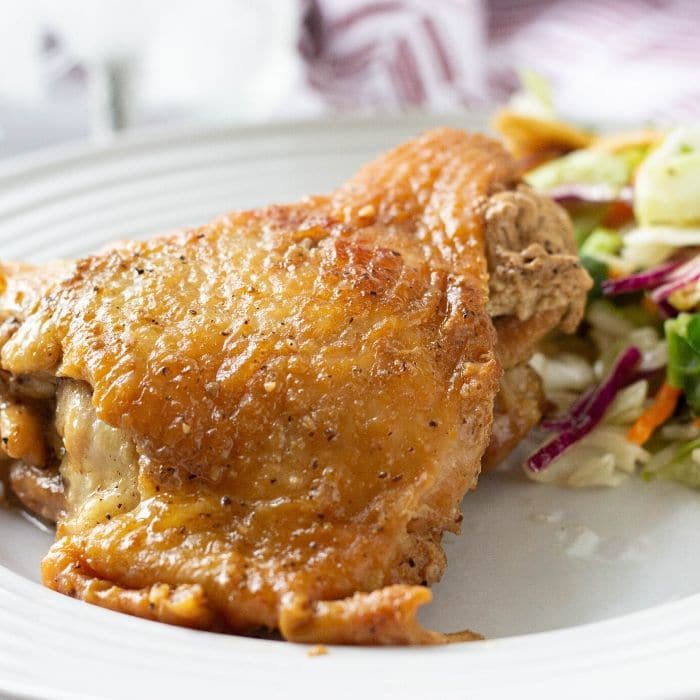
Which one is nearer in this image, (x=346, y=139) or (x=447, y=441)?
(x=447, y=441)

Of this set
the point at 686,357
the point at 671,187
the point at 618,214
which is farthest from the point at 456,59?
the point at 686,357

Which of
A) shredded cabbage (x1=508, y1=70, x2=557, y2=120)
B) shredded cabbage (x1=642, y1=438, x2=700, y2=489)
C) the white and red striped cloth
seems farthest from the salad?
the white and red striped cloth

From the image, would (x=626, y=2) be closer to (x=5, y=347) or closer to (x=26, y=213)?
(x=26, y=213)

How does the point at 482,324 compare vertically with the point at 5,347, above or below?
below

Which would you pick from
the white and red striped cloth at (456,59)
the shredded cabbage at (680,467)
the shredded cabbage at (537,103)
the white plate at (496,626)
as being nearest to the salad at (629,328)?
the shredded cabbage at (680,467)

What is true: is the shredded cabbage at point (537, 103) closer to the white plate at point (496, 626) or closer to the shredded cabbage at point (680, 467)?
the shredded cabbage at point (680, 467)

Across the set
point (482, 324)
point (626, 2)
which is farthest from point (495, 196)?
point (626, 2)
